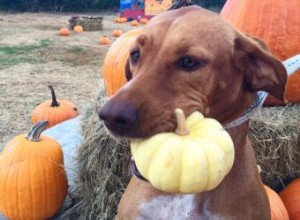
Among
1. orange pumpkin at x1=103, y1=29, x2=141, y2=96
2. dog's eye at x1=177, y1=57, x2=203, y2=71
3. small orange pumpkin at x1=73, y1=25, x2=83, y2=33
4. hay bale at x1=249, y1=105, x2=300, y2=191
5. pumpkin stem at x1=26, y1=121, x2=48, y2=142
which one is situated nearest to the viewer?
dog's eye at x1=177, y1=57, x2=203, y2=71

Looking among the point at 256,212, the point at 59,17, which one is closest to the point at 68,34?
the point at 59,17

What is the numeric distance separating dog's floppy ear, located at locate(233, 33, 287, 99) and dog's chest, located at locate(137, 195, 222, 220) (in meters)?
0.70

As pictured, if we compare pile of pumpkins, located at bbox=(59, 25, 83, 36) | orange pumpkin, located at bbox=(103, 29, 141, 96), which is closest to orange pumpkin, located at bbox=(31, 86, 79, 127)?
orange pumpkin, located at bbox=(103, 29, 141, 96)

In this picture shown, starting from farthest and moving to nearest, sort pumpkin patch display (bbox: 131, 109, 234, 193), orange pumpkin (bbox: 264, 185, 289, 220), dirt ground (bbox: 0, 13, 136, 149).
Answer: dirt ground (bbox: 0, 13, 136, 149) → orange pumpkin (bbox: 264, 185, 289, 220) → pumpkin patch display (bbox: 131, 109, 234, 193)

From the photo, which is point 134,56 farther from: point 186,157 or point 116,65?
point 116,65

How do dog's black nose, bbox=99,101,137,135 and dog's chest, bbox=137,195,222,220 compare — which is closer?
dog's black nose, bbox=99,101,137,135

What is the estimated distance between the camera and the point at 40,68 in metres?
8.82

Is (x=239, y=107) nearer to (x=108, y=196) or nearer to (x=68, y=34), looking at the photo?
(x=108, y=196)

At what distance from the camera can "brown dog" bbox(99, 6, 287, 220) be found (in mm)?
1982

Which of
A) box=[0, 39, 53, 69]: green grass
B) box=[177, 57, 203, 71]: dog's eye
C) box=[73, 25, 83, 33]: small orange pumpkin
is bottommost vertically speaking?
box=[73, 25, 83, 33]: small orange pumpkin

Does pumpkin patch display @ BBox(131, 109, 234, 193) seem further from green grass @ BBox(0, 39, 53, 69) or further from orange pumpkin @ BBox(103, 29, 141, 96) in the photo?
green grass @ BBox(0, 39, 53, 69)

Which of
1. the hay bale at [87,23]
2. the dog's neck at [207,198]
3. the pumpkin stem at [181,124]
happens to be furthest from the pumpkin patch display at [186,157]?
the hay bale at [87,23]

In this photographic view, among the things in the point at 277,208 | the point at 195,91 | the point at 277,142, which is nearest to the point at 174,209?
the point at 195,91

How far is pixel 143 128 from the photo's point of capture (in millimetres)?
1951
